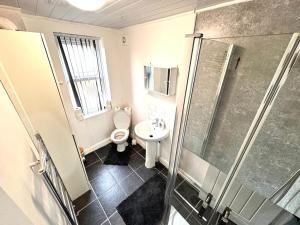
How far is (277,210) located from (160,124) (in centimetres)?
153

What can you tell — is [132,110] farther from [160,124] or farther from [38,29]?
[38,29]

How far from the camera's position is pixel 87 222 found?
1552 mm

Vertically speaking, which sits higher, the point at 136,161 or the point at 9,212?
the point at 9,212

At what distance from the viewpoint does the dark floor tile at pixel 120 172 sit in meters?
2.12

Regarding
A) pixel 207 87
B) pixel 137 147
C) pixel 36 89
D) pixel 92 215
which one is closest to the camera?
pixel 207 87

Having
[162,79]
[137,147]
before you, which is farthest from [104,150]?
[162,79]

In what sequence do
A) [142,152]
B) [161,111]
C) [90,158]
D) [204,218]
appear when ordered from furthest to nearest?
1. [142,152]
2. [90,158]
3. [161,111]
4. [204,218]

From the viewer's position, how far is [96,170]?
2252 millimetres

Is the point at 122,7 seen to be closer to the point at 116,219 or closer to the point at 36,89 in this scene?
the point at 36,89

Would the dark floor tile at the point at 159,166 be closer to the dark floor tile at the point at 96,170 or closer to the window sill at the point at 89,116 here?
the dark floor tile at the point at 96,170

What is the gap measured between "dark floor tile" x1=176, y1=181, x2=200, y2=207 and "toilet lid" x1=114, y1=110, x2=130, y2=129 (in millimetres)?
1585

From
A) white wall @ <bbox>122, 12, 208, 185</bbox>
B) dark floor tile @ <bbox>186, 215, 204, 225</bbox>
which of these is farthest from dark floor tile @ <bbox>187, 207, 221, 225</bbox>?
white wall @ <bbox>122, 12, 208, 185</bbox>

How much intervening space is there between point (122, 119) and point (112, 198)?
4.84 feet

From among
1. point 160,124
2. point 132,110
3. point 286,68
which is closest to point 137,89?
point 132,110
